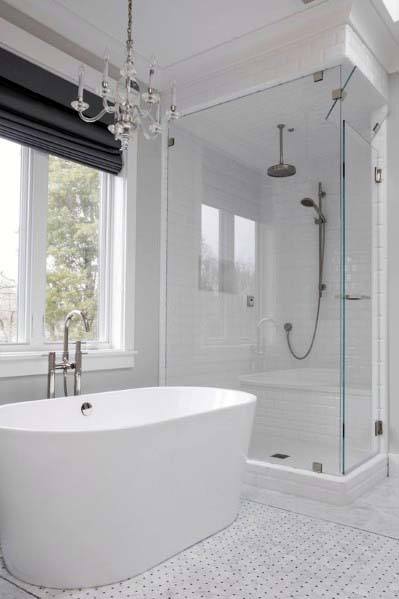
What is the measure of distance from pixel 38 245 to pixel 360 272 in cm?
196

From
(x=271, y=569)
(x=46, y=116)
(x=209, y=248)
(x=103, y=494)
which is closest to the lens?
(x=103, y=494)

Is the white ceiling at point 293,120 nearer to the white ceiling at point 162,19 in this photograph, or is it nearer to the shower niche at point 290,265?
the shower niche at point 290,265

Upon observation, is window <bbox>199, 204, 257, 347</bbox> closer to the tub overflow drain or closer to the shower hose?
the shower hose

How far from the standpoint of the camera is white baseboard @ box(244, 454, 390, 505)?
9.21 ft

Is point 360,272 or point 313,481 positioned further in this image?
point 360,272

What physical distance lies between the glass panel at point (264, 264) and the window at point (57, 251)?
454 millimetres

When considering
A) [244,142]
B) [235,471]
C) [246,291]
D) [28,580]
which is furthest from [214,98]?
[28,580]

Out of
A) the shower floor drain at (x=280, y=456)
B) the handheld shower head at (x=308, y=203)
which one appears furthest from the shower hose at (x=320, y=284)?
the shower floor drain at (x=280, y=456)

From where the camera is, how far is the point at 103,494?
1.90 metres

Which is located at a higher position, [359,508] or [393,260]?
[393,260]

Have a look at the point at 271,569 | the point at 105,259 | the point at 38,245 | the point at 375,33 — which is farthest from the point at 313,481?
the point at 375,33

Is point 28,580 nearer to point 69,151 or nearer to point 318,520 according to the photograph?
point 318,520

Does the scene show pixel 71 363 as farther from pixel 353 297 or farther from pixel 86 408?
pixel 353 297

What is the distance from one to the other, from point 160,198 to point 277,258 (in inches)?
41.7
